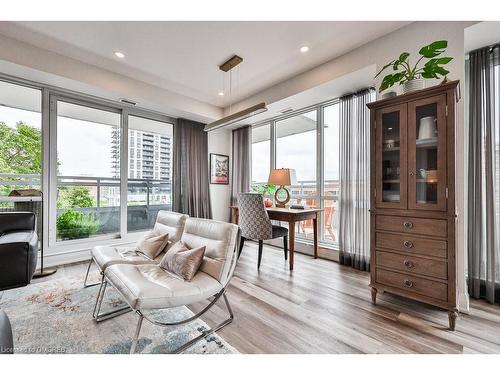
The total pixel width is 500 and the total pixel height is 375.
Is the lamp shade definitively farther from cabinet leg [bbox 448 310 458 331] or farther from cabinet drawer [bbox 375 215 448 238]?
cabinet leg [bbox 448 310 458 331]

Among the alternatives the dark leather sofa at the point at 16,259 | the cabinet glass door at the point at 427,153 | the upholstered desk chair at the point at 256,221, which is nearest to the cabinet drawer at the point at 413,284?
the cabinet glass door at the point at 427,153

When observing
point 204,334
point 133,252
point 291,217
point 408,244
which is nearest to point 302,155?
point 291,217

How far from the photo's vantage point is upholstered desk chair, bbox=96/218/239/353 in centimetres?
142

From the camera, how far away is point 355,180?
318 cm

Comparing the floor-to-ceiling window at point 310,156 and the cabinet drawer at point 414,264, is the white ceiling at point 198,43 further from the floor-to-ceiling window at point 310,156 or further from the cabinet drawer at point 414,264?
the cabinet drawer at point 414,264

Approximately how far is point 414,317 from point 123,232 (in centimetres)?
395

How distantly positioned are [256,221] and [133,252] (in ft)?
4.96

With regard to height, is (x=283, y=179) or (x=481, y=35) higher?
(x=481, y=35)

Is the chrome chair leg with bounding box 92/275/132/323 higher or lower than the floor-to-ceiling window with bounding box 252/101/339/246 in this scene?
lower

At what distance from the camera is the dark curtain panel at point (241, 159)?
4777mm

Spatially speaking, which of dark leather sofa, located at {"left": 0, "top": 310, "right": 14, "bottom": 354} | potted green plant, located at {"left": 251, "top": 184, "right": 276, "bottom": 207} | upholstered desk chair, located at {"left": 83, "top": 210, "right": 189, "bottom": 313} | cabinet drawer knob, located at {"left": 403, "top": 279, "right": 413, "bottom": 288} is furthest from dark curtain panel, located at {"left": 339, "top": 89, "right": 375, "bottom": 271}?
dark leather sofa, located at {"left": 0, "top": 310, "right": 14, "bottom": 354}

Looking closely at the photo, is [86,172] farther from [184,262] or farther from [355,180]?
[355,180]

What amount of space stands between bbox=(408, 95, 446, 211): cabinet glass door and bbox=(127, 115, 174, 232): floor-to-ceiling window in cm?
378
